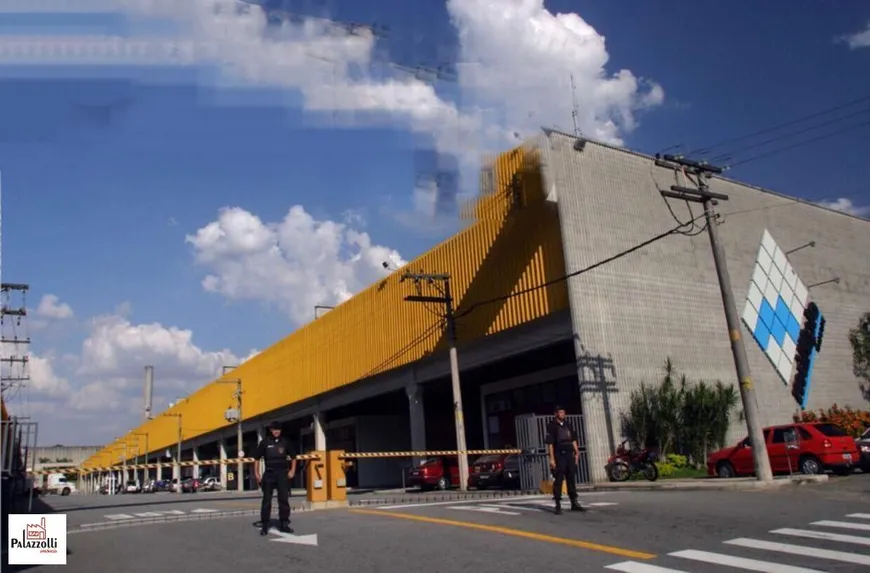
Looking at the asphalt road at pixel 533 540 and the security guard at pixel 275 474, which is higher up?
the security guard at pixel 275 474

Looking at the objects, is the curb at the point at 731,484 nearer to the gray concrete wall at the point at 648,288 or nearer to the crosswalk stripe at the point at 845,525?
the gray concrete wall at the point at 648,288

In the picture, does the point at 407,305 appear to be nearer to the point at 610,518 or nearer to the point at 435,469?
the point at 435,469

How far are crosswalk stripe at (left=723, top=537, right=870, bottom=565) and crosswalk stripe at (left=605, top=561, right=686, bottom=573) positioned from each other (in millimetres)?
1610

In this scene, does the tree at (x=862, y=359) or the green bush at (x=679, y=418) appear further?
the tree at (x=862, y=359)

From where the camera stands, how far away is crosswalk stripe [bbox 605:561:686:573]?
284 inches

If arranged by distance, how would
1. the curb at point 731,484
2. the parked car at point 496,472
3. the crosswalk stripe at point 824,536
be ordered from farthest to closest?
the parked car at point 496,472 → the curb at point 731,484 → the crosswalk stripe at point 824,536

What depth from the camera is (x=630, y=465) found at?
22547 millimetres

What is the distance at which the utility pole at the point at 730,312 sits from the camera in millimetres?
17931

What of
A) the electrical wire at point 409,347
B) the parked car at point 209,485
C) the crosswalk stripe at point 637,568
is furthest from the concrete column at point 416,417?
the parked car at point 209,485

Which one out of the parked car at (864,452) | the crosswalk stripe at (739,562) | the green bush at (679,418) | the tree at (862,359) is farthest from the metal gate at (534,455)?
the tree at (862,359)

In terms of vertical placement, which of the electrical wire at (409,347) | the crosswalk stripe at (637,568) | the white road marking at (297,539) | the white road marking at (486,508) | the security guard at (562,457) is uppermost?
the electrical wire at (409,347)

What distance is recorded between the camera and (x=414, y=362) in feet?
112

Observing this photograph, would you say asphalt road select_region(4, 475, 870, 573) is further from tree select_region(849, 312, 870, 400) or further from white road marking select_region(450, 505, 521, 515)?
tree select_region(849, 312, 870, 400)

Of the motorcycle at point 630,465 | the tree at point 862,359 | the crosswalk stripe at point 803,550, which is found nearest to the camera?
the crosswalk stripe at point 803,550
